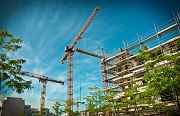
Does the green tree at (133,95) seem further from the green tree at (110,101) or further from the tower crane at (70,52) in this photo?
the tower crane at (70,52)

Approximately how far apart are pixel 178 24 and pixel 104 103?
1692cm

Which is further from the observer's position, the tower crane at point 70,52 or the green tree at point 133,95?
the tower crane at point 70,52

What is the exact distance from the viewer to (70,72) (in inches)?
1889

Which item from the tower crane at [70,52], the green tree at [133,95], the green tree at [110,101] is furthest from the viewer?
the tower crane at [70,52]

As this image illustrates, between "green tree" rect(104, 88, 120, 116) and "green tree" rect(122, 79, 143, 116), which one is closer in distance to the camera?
"green tree" rect(122, 79, 143, 116)

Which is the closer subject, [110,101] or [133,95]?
[133,95]

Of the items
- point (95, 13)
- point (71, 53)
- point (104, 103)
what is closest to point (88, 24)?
point (95, 13)

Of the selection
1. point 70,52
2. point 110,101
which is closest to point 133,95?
point 110,101

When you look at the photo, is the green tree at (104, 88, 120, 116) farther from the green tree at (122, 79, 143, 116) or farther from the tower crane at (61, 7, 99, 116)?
the tower crane at (61, 7, 99, 116)

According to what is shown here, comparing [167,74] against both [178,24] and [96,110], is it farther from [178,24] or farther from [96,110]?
[178,24]

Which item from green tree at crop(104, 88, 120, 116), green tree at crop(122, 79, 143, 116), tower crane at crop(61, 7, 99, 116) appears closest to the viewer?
green tree at crop(122, 79, 143, 116)

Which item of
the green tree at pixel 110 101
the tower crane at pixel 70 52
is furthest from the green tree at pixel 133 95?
the tower crane at pixel 70 52

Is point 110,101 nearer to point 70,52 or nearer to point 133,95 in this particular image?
point 133,95

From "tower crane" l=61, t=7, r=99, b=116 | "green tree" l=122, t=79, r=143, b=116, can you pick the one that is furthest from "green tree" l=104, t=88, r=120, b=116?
"tower crane" l=61, t=7, r=99, b=116
